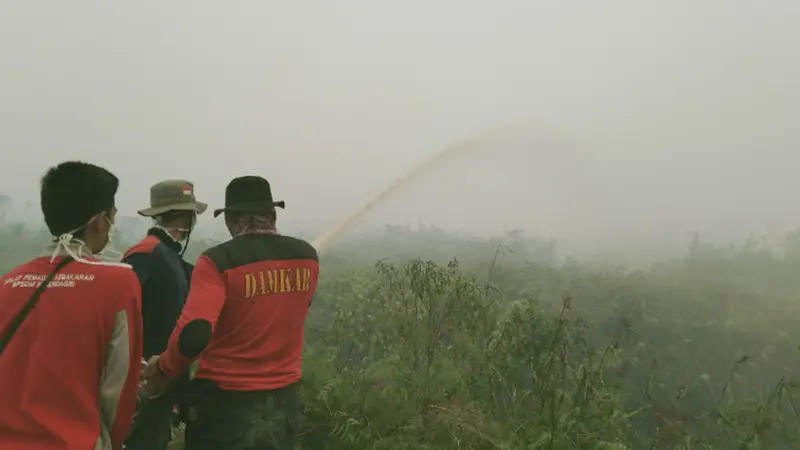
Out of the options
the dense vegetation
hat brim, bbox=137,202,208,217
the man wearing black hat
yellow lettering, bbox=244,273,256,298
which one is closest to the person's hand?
the man wearing black hat

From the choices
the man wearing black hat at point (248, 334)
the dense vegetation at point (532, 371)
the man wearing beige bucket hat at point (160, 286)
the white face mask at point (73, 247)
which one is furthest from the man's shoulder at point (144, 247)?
the dense vegetation at point (532, 371)

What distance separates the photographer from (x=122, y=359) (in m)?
1.80

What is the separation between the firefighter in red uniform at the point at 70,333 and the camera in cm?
166

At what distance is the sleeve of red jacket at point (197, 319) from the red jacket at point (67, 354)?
0.37 m

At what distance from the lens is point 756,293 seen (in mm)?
8969

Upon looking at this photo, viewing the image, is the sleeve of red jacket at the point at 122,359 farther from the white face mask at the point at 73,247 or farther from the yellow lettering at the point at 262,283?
the yellow lettering at the point at 262,283

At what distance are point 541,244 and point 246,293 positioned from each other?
11628 millimetres

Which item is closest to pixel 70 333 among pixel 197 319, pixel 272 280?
pixel 197 319

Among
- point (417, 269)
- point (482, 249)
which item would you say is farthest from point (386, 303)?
point (482, 249)

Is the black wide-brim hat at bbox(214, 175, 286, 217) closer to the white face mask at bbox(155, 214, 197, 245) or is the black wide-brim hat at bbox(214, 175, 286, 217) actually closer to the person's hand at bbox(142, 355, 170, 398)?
the white face mask at bbox(155, 214, 197, 245)

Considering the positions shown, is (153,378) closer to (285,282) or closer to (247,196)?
(285,282)

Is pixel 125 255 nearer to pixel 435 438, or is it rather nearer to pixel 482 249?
pixel 435 438

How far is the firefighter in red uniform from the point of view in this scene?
1.66m

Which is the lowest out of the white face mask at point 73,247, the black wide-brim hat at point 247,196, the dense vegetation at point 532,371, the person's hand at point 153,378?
the dense vegetation at point 532,371
